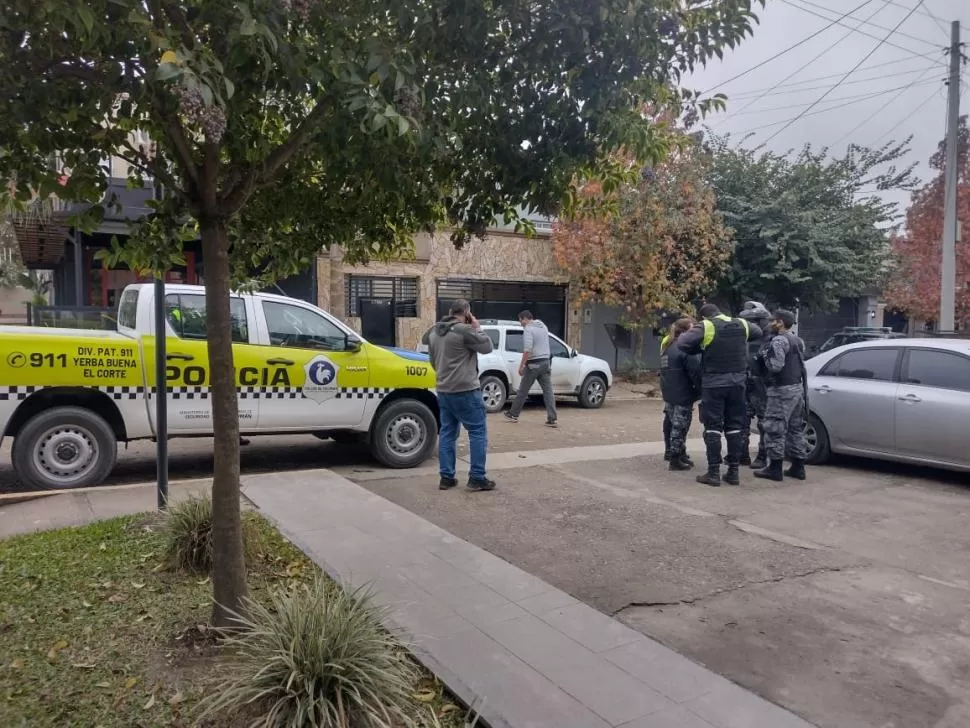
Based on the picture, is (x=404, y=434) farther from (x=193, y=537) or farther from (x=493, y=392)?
(x=493, y=392)

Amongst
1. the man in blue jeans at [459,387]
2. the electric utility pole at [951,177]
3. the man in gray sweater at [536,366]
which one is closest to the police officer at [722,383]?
the man in blue jeans at [459,387]

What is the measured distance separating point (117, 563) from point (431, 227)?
9.86 ft

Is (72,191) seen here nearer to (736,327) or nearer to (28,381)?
(28,381)

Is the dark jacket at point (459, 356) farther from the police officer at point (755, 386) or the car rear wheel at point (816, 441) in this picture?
the car rear wheel at point (816, 441)

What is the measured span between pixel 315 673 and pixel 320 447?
23.6 feet

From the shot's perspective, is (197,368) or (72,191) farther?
(197,368)

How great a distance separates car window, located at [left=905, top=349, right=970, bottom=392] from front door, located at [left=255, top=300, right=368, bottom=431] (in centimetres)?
586

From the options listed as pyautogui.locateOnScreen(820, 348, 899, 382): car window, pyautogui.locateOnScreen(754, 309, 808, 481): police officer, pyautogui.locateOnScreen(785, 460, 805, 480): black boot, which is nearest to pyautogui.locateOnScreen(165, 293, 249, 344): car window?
pyautogui.locateOnScreen(754, 309, 808, 481): police officer

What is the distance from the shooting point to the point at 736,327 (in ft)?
26.5

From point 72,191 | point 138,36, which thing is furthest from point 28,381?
point 138,36

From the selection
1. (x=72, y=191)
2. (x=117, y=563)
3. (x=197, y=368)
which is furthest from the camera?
(x=197, y=368)

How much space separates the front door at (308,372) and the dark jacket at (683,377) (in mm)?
3372

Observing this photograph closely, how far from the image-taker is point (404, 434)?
8914mm

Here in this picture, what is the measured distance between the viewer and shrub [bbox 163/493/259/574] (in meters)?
4.94
